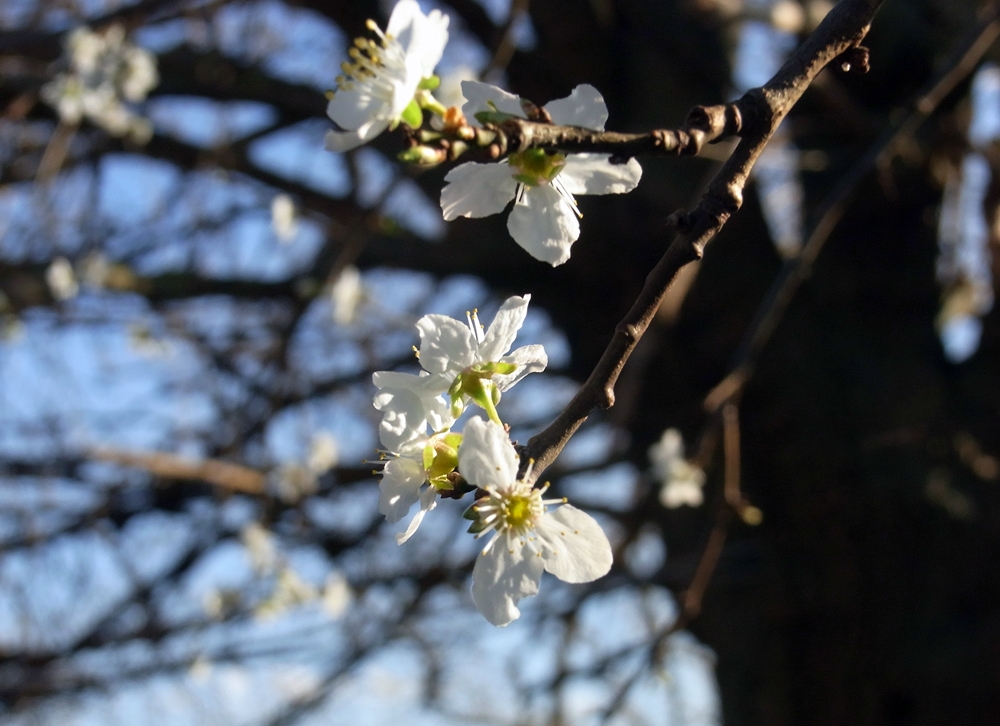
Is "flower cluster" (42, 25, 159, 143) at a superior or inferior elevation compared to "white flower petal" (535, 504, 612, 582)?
inferior

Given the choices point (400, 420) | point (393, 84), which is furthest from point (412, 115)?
point (400, 420)

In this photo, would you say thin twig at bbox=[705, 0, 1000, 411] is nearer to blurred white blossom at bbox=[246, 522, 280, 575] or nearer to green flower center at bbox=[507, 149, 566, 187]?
green flower center at bbox=[507, 149, 566, 187]

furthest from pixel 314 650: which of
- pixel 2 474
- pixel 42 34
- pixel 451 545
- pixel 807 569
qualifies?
pixel 42 34

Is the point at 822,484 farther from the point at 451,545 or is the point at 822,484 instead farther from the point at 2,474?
the point at 2,474

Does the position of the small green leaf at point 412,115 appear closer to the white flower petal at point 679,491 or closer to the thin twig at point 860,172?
the thin twig at point 860,172

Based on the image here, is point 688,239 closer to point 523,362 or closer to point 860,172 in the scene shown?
point 523,362

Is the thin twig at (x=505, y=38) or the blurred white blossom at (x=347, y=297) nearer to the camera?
the thin twig at (x=505, y=38)

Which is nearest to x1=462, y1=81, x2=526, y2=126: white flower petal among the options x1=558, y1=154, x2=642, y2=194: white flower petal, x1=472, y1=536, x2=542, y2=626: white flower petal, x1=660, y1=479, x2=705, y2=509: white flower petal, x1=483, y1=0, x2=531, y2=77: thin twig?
x1=558, y1=154, x2=642, y2=194: white flower petal

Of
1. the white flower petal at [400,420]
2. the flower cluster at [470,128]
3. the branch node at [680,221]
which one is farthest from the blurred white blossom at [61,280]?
the branch node at [680,221]
